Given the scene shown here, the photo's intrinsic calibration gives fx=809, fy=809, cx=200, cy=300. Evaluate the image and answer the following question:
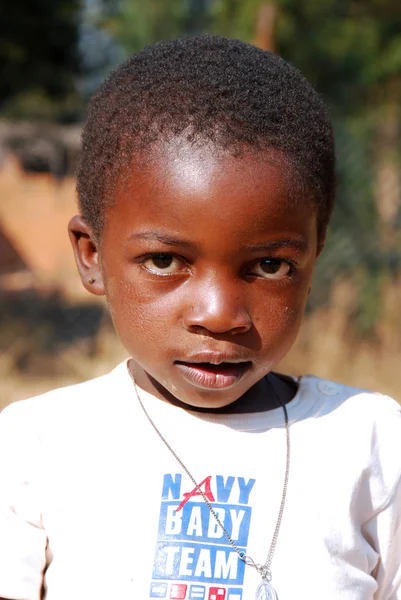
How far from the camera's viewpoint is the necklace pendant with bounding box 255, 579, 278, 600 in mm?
1520

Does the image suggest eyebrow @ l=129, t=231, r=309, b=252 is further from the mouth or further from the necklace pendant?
the necklace pendant

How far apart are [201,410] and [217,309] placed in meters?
0.32

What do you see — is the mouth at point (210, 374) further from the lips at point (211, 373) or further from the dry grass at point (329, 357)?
the dry grass at point (329, 357)

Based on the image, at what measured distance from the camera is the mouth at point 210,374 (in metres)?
1.57

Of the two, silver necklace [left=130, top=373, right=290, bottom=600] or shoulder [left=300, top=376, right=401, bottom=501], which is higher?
shoulder [left=300, top=376, right=401, bottom=501]

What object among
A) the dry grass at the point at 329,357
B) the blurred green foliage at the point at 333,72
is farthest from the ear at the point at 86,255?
the blurred green foliage at the point at 333,72

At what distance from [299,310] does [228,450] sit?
0.32 metres

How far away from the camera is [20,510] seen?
5.23 feet

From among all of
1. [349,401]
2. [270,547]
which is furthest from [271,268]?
[270,547]

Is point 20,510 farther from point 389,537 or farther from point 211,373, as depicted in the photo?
point 389,537

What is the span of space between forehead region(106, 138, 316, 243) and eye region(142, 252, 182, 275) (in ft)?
0.23

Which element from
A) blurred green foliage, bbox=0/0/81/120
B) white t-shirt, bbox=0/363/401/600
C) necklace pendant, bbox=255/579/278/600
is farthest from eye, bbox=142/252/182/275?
blurred green foliage, bbox=0/0/81/120

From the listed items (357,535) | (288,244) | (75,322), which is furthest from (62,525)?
(75,322)

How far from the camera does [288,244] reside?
1.56 m
